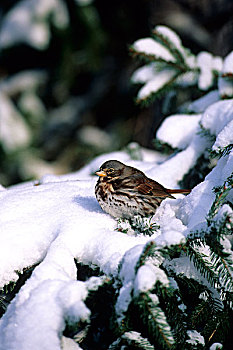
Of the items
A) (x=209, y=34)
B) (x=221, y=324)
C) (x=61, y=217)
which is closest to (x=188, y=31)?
(x=209, y=34)

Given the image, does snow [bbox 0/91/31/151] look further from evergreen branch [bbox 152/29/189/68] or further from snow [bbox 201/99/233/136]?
snow [bbox 201/99/233/136]

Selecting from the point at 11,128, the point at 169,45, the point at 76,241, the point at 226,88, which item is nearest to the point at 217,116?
the point at 226,88

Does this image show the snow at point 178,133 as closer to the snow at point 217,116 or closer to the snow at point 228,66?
the snow at point 217,116

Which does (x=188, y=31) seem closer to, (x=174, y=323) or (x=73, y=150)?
(x=73, y=150)

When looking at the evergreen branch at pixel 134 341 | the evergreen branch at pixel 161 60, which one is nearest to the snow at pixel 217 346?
the evergreen branch at pixel 134 341

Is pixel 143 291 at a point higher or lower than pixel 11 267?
lower

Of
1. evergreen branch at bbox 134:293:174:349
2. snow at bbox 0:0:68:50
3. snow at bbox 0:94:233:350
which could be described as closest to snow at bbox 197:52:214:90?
snow at bbox 0:94:233:350
